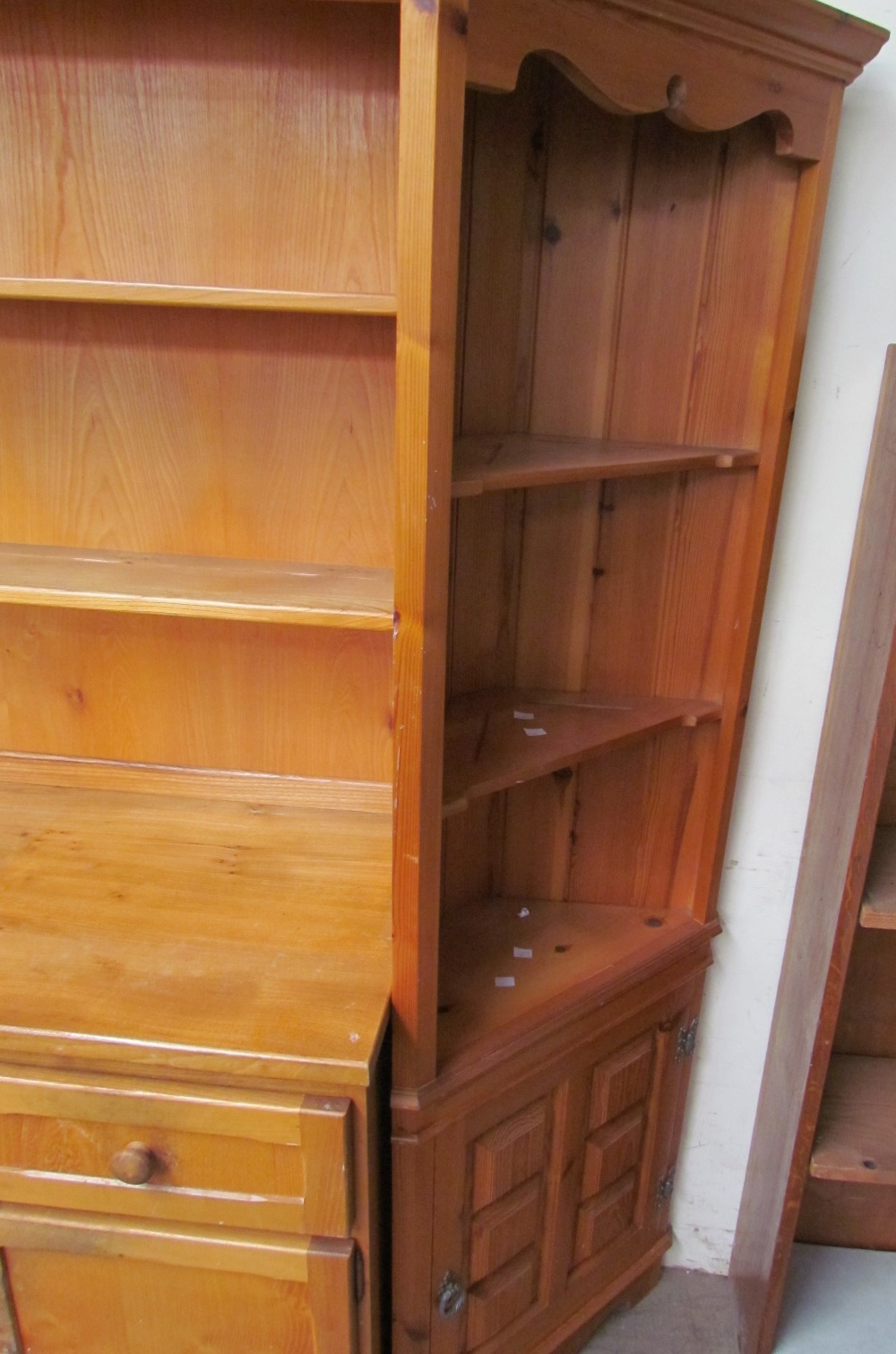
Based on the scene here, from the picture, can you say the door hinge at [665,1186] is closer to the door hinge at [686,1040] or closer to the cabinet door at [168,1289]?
the door hinge at [686,1040]

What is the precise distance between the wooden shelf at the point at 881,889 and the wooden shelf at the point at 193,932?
64cm

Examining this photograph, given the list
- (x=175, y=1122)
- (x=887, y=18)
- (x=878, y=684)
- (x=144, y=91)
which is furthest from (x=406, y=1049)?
(x=887, y=18)

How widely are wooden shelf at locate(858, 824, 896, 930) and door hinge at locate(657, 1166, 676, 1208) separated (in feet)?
2.37

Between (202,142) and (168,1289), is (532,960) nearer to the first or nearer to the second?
(168,1289)

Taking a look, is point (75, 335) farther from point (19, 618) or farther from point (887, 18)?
point (887, 18)

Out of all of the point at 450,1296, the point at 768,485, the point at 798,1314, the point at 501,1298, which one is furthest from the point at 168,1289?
the point at 768,485

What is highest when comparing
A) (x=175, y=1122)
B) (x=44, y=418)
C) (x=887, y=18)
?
(x=887, y=18)

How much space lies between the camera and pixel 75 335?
4.51ft

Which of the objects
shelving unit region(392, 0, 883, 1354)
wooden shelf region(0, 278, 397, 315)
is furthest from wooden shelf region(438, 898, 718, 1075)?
wooden shelf region(0, 278, 397, 315)

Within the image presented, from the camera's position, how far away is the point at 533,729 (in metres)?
1.40

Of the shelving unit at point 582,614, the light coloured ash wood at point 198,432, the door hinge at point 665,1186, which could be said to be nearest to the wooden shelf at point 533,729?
the shelving unit at point 582,614

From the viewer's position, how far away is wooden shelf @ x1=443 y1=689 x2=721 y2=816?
1.25 m

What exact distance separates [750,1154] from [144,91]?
77.8 inches

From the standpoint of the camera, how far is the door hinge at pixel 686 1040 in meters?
1.65
